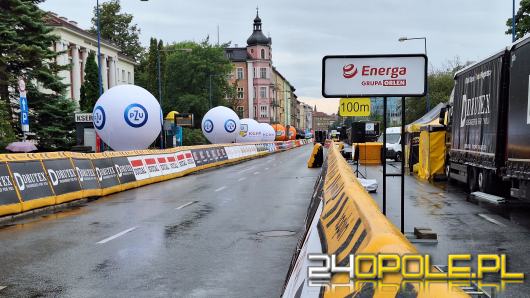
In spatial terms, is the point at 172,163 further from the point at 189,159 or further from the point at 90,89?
the point at 90,89

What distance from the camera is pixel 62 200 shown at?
15359 millimetres

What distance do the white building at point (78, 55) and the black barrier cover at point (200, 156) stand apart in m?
21.3

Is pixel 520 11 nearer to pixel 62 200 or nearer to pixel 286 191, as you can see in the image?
pixel 286 191

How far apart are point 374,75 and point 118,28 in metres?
91.5

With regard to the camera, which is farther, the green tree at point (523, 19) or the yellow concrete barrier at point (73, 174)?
the green tree at point (523, 19)

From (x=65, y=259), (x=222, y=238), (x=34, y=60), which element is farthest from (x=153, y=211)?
(x=34, y=60)

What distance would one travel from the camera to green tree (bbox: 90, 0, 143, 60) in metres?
90.9

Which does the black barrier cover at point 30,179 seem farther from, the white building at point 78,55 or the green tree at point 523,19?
the green tree at point 523,19

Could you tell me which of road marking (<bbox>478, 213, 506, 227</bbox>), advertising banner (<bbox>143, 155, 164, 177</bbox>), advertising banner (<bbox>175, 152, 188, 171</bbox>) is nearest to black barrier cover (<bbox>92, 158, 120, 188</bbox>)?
Answer: advertising banner (<bbox>143, 155, 164, 177</bbox>)

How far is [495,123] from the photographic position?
516 inches

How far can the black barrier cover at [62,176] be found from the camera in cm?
1526

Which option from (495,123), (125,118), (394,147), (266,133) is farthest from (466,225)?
(266,133)

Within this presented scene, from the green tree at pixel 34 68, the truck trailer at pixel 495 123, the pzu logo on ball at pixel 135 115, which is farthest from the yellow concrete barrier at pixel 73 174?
the truck trailer at pixel 495 123

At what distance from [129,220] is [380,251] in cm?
1034
